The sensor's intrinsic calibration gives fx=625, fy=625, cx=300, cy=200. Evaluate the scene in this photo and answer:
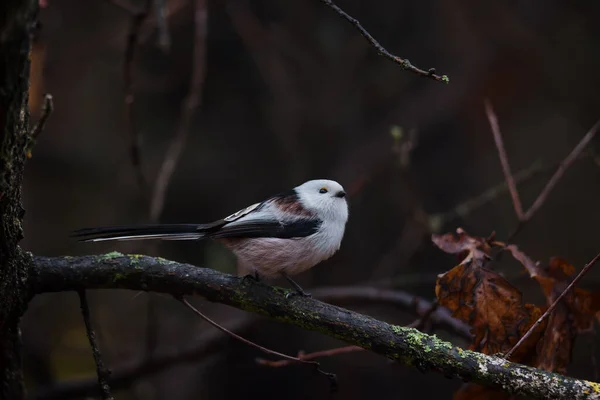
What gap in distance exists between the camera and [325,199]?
11.2 feet

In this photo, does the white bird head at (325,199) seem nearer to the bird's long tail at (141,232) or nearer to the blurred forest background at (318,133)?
the bird's long tail at (141,232)

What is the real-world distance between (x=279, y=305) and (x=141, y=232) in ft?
2.30

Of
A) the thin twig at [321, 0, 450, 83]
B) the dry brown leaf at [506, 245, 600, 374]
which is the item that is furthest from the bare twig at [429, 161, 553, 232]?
the thin twig at [321, 0, 450, 83]

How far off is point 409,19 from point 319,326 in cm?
444

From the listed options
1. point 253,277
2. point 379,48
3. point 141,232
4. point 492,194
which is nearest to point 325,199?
point 253,277

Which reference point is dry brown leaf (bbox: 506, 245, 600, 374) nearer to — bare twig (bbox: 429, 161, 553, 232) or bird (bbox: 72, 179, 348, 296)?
bird (bbox: 72, 179, 348, 296)

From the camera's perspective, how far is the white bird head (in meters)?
3.33

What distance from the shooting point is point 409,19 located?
6.18 meters

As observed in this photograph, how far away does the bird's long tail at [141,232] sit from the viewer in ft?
8.73

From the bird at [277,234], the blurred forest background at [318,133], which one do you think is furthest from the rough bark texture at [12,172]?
the blurred forest background at [318,133]

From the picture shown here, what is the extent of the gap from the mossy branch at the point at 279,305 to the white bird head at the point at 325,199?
2.30ft

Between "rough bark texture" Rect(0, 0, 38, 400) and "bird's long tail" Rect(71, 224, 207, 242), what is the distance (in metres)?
0.27

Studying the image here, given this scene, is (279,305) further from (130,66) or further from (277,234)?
(130,66)

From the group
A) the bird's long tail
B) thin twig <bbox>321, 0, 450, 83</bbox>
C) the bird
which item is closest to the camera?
thin twig <bbox>321, 0, 450, 83</bbox>
